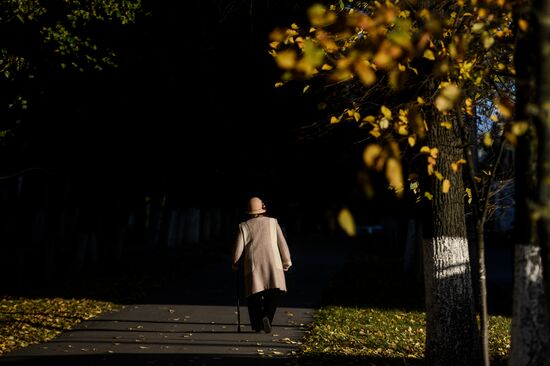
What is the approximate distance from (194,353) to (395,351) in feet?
9.11

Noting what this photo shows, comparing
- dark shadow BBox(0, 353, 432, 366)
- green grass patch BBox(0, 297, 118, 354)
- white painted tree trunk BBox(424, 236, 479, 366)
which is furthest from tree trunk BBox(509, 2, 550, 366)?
green grass patch BBox(0, 297, 118, 354)

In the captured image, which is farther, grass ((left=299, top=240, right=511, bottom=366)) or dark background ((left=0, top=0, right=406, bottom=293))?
dark background ((left=0, top=0, right=406, bottom=293))

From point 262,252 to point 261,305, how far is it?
744mm

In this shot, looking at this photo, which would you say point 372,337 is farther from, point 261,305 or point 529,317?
point 529,317

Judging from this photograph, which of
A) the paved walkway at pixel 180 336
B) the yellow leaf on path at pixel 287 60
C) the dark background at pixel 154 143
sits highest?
the dark background at pixel 154 143

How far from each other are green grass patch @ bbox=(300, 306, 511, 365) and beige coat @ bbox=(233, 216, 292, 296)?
0.98 metres

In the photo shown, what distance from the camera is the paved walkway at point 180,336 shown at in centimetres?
1057

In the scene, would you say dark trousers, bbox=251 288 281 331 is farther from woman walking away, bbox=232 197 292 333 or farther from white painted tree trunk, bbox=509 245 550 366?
white painted tree trunk, bbox=509 245 550 366

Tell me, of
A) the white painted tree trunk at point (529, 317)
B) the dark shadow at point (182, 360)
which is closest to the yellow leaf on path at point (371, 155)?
the white painted tree trunk at point (529, 317)

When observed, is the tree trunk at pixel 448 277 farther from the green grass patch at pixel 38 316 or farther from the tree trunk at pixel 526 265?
the green grass patch at pixel 38 316

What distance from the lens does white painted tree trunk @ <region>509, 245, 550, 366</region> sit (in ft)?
23.5

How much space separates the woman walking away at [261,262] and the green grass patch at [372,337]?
0.73m

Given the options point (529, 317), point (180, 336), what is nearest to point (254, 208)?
point (180, 336)

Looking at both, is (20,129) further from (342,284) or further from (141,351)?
(141,351)
